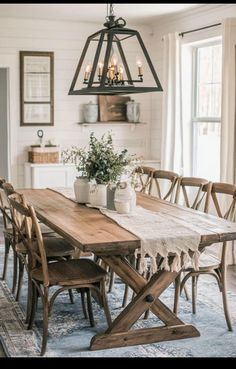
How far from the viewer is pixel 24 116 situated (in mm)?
7820

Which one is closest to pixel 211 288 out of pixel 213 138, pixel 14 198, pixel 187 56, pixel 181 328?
pixel 181 328

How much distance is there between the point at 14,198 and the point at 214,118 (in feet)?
12.5

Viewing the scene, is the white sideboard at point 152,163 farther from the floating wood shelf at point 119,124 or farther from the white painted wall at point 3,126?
the white painted wall at point 3,126

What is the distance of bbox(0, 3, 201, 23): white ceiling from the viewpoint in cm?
670

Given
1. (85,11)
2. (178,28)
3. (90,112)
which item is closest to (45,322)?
(85,11)

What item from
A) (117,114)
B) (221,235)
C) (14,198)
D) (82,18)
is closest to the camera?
(221,235)

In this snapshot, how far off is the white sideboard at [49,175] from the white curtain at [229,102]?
2.49 meters

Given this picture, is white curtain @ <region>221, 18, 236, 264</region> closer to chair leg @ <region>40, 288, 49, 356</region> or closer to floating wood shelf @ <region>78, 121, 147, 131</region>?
floating wood shelf @ <region>78, 121, 147, 131</region>

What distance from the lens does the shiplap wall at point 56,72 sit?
25.1 ft

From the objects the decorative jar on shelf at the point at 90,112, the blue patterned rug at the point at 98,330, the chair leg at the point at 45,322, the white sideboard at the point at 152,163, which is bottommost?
the blue patterned rug at the point at 98,330

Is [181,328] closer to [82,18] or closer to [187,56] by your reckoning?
[187,56]

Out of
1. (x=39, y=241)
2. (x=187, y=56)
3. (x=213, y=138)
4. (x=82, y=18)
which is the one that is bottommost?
(x=39, y=241)

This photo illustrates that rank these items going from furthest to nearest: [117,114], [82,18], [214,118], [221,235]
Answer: [117,114] → [82,18] → [214,118] → [221,235]

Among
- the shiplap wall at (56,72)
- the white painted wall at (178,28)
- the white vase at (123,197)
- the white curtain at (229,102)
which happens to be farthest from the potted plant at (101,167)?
the shiplap wall at (56,72)
